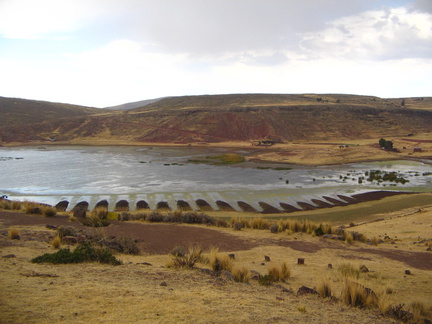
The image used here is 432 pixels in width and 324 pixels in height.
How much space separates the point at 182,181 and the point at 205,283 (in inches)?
1060

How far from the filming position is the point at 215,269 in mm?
9734

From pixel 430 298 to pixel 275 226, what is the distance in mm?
8836

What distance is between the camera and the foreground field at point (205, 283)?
607cm

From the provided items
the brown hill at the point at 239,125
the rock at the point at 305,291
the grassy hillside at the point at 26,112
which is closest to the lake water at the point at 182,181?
the rock at the point at 305,291

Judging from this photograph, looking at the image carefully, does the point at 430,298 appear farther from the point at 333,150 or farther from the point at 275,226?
the point at 333,150

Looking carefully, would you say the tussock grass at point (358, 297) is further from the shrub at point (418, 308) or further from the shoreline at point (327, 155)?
the shoreline at point (327, 155)

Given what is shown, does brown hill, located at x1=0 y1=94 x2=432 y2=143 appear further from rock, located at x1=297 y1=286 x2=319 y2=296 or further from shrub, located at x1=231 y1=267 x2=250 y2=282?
rock, located at x1=297 y1=286 x2=319 y2=296

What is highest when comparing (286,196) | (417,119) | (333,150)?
(417,119)

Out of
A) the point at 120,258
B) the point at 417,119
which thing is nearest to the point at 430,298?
the point at 120,258

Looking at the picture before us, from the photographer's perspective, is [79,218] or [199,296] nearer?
[199,296]

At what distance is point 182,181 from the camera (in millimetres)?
34906

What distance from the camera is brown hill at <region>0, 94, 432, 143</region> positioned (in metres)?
77.3

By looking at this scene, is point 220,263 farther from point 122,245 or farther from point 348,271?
point 122,245

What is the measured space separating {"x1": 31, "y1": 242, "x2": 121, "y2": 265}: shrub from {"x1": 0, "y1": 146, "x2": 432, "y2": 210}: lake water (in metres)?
14.8
